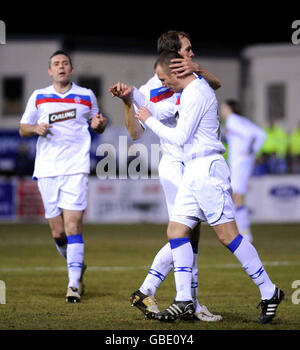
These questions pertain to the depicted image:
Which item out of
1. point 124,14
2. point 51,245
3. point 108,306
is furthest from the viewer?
point 124,14

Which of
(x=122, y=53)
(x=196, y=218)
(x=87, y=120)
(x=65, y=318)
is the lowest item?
(x=65, y=318)

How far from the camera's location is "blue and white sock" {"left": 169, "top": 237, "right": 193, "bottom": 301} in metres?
7.34

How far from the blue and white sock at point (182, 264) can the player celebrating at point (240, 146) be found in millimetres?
8775

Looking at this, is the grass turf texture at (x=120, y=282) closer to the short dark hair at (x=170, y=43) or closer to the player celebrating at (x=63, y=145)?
the player celebrating at (x=63, y=145)

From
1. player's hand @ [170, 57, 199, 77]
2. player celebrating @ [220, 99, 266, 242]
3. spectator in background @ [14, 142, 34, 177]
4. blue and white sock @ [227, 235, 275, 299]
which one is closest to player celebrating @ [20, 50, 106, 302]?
player's hand @ [170, 57, 199, 77]

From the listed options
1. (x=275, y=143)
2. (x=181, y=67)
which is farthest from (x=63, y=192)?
(x=275, y=143)

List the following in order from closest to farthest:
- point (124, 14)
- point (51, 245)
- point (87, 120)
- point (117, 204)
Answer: point (87, 120) → point (51, 245) → point (117, 204) → point (124, 14)

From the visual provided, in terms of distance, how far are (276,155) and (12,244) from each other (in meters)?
12.1

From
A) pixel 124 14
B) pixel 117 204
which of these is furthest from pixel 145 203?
pixel 124 14

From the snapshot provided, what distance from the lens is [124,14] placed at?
1258 inches

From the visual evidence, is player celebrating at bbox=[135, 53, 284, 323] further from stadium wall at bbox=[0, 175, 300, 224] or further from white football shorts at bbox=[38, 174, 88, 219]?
stadium wall at bbox=[0, 175, 300, 224]

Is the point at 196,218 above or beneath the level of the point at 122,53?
beneath
